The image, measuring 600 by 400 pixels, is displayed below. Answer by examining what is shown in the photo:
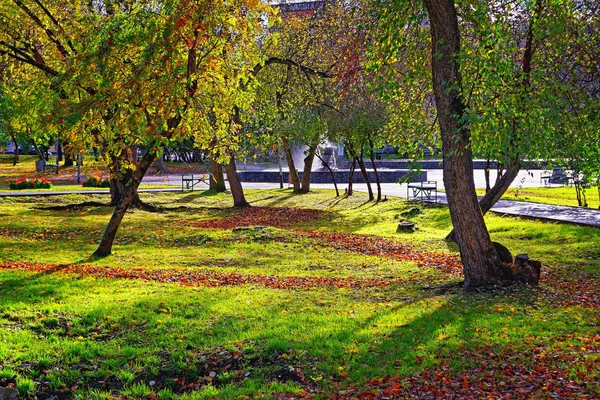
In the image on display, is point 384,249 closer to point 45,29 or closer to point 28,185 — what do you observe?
point 45,29

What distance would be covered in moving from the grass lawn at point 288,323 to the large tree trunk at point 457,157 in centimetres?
50

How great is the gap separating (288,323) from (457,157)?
3.81 m

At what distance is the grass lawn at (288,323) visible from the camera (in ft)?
20.2

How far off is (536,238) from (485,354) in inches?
411

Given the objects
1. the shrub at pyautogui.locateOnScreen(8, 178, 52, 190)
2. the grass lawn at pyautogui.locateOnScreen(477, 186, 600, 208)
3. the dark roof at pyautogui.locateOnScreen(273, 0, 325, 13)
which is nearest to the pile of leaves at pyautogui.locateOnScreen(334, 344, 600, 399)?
the grass lawn at pyautogui.locateOnScreen(477, 186, 600, 208)

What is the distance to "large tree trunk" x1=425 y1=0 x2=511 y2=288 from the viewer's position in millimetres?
9484

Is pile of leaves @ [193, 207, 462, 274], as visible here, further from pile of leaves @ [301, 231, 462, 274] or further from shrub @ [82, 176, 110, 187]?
shrub @ [82, 176, 110, 187]

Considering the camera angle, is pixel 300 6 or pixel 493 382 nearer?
pixel 493 382

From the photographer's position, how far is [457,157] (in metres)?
9.65

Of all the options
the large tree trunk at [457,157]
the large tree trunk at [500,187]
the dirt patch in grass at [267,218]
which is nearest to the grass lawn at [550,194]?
the dirt patch in grass at [267,218]

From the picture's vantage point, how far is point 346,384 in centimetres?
611

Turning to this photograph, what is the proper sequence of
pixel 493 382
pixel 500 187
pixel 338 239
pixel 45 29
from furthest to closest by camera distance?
pixel 45 29
pixel 338 239
pixel 500 187
pixel 493 382

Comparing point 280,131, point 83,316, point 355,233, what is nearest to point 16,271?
point 83,316

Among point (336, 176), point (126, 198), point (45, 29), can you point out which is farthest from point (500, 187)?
point (336, 176)
